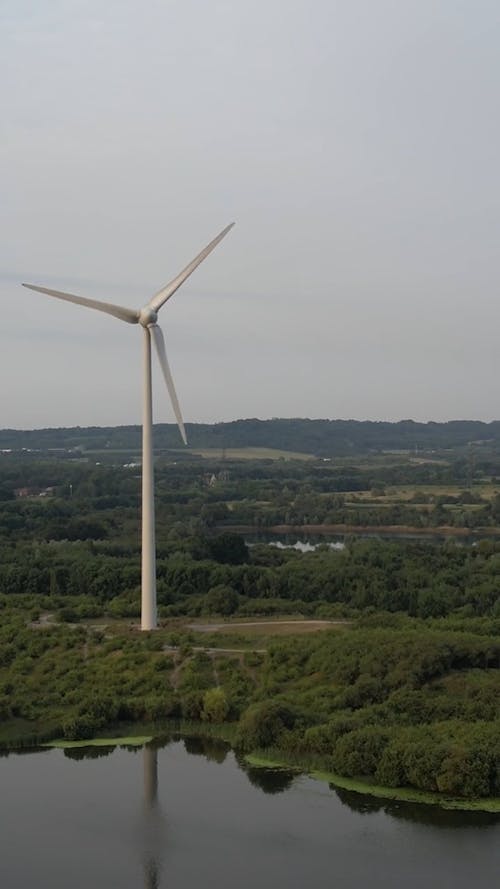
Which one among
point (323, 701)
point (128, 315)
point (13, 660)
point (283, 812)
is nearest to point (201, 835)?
point (283, 812)

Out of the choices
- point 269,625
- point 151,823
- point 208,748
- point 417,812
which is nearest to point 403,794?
point 417,812

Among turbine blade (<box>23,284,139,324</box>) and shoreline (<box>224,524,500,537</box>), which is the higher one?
turbine blade (<box>23,284,139,324</box>)

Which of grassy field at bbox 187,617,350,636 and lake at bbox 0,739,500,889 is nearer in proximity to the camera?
lake at bbox 0,739,500,889

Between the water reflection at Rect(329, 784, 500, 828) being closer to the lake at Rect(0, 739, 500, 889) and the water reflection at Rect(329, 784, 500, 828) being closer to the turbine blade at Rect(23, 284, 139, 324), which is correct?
the lake at Rect(0, 739, 500, 889)

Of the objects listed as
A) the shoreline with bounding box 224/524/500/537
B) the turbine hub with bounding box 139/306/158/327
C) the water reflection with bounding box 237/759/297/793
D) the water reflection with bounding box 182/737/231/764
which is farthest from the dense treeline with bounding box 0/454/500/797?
the shoreline with bounding box 224/524/500/537

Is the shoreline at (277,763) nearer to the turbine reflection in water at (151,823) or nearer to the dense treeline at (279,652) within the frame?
the dense treeline at (279,652)

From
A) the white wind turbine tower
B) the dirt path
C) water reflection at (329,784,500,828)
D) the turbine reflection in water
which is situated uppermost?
the white wind turbine tower

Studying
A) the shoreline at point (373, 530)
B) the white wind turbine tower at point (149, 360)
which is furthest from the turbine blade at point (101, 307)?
the shoreline at point (373, 530)
